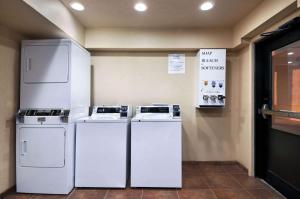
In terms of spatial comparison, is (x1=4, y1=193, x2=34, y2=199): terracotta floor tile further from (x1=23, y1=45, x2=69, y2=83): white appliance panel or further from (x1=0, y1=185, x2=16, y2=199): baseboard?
(x1=23, y1=45, x2=69, y2=83): white appliance panel

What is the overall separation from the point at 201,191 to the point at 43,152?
208 centimetres

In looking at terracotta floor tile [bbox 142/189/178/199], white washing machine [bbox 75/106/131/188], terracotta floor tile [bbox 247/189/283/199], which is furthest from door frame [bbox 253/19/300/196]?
white washing machine [bbox 75/106/131/188]

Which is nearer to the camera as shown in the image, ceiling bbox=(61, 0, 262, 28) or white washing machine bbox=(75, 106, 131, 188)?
ceiling bbox=(61, 0, 262, 28)

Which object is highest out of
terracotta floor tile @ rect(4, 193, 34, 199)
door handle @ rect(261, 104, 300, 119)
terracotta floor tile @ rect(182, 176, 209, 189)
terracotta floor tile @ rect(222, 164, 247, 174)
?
door handle @ rect(261, 104, 300, 119)

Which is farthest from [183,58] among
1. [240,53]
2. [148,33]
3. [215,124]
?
[215,124]

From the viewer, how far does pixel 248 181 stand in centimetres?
292

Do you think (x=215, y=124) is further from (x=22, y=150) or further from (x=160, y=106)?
(x=22, y=150)

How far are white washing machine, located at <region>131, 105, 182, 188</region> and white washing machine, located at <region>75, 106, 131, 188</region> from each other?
146 millimetres

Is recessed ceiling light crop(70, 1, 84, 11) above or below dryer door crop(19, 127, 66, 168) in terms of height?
above

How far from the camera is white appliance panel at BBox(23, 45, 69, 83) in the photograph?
2.59 meters

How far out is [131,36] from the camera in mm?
3328

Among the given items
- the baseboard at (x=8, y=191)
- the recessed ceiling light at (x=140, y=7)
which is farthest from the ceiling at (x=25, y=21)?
the baseboard at (x=8, y=191)

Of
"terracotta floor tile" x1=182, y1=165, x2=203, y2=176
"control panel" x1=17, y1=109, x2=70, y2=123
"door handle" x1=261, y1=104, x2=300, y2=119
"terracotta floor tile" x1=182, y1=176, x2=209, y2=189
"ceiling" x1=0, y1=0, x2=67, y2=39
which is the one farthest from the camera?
"terracotta floor tile" x1=182, y1=165, x2=203, y2=176

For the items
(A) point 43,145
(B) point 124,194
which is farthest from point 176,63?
(A) point 43,145
